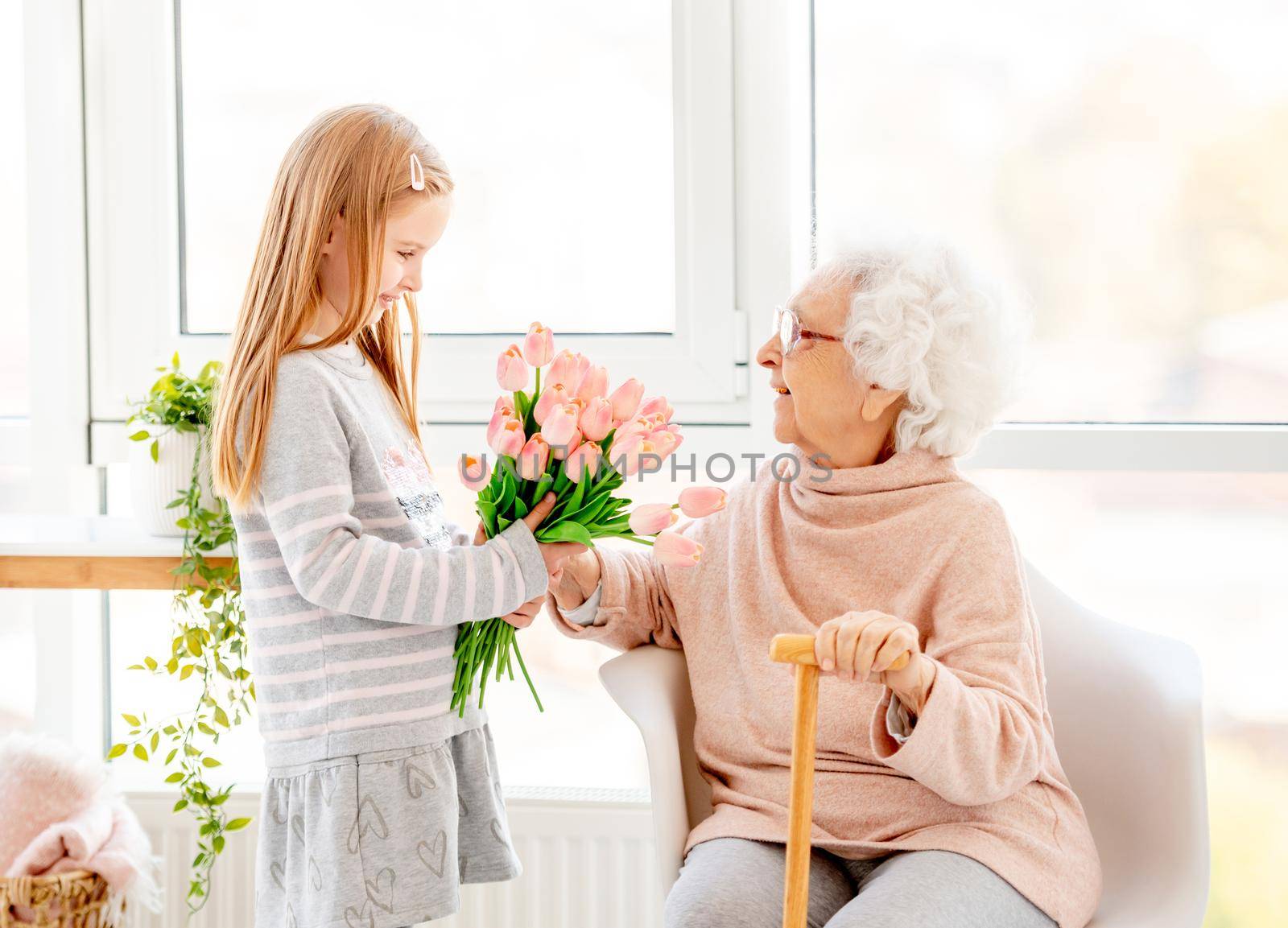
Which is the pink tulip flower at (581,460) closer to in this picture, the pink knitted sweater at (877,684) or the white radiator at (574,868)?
the pink knitted sweater at (877,684)

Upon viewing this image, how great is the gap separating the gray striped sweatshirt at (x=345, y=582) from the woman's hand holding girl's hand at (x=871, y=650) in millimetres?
360

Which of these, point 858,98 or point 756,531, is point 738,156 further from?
point 756,531

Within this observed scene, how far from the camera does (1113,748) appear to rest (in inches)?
61.7

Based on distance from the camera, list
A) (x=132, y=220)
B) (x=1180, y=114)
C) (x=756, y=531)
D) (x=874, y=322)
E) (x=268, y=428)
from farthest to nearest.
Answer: (x=132, y=220)
(x=1180, y=114)
(x=756, y=531)
(x=874, y=322)
(x=268, y=428)

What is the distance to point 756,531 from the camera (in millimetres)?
1593

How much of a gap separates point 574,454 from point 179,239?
1.28 metres

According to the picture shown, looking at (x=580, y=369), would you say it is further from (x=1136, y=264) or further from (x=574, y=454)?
(x=1136, y=264)

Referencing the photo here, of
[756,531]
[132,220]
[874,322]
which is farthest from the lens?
[132,220]

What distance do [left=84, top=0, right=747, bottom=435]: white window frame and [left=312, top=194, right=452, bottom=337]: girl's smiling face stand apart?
25.6 inches

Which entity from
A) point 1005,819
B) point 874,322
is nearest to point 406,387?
point 874,322

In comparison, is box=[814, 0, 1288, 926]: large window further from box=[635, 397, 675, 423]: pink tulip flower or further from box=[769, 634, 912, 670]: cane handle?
box=[769, 634, 912, 670]: cane handle

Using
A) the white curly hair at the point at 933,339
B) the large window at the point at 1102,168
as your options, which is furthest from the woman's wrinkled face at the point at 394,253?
the large window at the point at 1102,168

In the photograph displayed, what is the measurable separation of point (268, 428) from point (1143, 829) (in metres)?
1.20

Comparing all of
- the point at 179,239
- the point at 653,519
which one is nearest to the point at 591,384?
the point at 653,519
